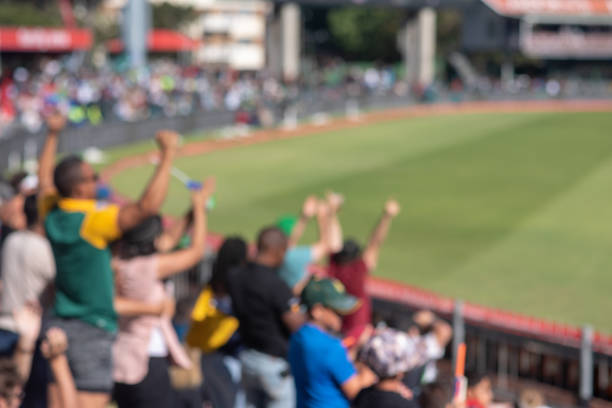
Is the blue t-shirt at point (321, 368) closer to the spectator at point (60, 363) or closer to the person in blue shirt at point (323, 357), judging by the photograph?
the person in blue shirt at point (323, 357)

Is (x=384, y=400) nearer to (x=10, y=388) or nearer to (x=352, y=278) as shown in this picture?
(x=352, y=278)

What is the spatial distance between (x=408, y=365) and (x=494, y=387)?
4.53m

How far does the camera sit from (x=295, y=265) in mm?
7309

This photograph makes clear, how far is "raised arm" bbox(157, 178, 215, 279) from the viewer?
566cm

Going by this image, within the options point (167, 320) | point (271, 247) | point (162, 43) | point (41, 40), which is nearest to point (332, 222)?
point (271, 247)

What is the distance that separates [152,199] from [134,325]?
140 centimetres

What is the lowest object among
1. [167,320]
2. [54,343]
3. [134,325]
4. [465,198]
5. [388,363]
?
[465,198]

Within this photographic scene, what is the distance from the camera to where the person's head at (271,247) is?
6.26m

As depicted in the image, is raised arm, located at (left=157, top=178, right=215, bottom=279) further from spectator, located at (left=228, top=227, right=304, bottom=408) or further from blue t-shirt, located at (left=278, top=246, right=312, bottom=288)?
blue t-shirt, located at (left=278, top=246, right=312, bottom=288)

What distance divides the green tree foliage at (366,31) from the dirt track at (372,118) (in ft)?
110

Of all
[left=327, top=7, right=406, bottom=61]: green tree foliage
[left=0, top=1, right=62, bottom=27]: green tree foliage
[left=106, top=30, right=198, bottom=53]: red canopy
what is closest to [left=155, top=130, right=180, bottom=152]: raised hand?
[left=0, top=1, right=62, bottom=27]: green tree foliage

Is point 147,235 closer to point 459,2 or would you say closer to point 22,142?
point 22,142

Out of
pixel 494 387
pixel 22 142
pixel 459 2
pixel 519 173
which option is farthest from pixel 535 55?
pixel 494 387

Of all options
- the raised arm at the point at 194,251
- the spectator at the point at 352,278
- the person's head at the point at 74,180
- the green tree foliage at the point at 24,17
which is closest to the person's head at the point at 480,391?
the spectator at the point at 352,278
